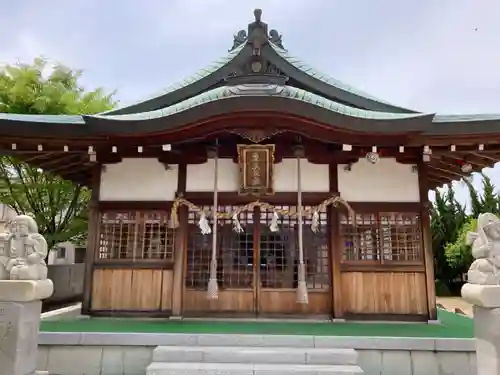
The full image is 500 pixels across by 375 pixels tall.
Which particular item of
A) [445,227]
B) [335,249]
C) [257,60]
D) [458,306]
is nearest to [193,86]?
[257,60]

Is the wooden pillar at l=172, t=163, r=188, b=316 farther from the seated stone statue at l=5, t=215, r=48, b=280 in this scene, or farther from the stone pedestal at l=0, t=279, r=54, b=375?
the stone pedestal at l=0, t=279, r=54, b=375

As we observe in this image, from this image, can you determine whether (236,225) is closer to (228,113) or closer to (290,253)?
(290,253)

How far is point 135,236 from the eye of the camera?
788 centimetres

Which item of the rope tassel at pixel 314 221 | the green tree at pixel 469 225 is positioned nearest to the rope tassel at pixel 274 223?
the rope tassel at pixel 314 221

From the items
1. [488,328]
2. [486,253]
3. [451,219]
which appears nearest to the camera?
[488,328]

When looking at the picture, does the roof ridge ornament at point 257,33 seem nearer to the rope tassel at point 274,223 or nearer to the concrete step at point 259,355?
the rope tassel at point 274,223

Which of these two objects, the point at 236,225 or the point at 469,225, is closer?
the point at 236,225

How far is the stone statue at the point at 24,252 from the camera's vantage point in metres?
4.79

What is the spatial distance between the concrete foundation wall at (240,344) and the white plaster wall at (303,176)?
10.1 ft

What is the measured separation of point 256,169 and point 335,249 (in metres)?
2.09

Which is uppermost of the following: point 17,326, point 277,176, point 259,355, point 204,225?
point 277,176

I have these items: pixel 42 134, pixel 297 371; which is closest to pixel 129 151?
pixel 42 134

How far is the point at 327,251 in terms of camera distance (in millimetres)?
7742

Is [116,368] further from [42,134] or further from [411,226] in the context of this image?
[411,226]
